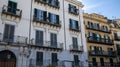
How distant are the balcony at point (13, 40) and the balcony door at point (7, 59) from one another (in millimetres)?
1323

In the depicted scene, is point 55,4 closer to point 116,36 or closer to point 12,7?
point 12,7

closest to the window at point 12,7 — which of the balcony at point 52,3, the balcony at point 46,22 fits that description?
the balcony at point 46,22

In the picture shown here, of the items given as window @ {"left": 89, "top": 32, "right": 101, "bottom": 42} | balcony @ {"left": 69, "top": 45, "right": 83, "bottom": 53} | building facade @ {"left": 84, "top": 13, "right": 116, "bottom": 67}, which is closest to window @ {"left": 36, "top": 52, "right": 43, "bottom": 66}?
balcony @ {"left": 69, "top": 45, "right": 83, "bottom": 53}

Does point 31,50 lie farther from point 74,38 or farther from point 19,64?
point 74,38

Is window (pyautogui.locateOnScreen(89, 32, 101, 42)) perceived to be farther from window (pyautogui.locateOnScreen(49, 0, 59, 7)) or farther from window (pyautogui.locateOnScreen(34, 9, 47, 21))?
window (pyautogui.locateOnScreen(34, 9, 47, 21))

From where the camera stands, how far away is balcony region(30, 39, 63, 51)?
906 inches

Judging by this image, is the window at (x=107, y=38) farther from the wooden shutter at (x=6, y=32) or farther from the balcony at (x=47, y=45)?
the wooden shutter at (x=6, y=32)

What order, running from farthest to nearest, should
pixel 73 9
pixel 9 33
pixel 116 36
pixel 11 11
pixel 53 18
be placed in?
1. pixel 116 36
2. pixel 73 9
3. pixel 53 18
4. pixel 11 11
5. pixel 9 33

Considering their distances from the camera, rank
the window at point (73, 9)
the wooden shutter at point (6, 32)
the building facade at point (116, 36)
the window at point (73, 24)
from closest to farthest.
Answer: the wooden shutter at point (6, 32), the window at point (73, 24), the window at point (73, 9), the building facade at point (116, 36)

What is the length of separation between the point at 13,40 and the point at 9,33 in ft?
3.71

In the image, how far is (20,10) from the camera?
76.9 ft

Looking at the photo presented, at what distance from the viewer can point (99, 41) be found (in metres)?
34.6

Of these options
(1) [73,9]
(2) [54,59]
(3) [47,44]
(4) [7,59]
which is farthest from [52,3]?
(4) [7,59]

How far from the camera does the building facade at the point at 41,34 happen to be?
21.2 meters
